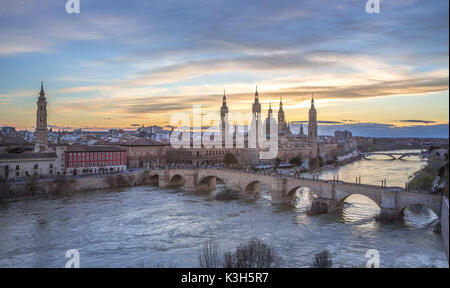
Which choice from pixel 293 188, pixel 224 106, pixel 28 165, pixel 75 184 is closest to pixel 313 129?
pixel 224 106

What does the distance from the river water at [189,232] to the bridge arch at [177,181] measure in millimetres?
5800

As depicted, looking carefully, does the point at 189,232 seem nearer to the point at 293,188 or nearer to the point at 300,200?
the point at 293,188

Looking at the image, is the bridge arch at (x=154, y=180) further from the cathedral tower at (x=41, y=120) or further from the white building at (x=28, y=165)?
the cathedral tower at (x=41, y=120)

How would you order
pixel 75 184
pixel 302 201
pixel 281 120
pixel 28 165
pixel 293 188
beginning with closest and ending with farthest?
pixel 293 188 < pixel 302 201 < pixel 75 184 < pixel 28 165 < pixel 281 120

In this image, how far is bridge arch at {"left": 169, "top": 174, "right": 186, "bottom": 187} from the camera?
71.3 ft

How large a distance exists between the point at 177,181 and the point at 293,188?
8921 millimetres

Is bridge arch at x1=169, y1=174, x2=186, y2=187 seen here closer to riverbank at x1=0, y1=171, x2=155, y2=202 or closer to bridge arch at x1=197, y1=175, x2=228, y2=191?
riverbank at x1=0, y1=171, x2=155, y2=202

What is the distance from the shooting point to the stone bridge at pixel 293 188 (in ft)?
36.8

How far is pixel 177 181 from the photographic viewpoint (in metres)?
22.2

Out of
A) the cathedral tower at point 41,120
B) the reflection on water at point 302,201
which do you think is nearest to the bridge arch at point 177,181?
the reflection on water at point 302,201
